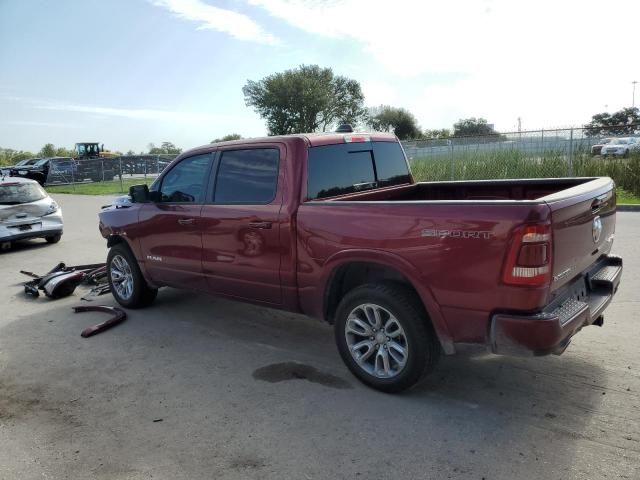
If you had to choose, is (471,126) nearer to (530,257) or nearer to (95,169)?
(95,169)

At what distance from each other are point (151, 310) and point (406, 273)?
3.78 meters

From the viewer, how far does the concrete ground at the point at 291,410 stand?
3.02m

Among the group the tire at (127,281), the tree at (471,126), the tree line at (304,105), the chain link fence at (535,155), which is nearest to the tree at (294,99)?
the tree line at (304,105)

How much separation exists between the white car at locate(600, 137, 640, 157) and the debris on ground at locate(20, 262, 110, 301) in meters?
13.8

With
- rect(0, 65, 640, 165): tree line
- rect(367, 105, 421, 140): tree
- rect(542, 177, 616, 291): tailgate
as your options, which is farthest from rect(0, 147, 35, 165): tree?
rect(542, 177, 616, 291): tailgate

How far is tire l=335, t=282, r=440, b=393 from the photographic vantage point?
142 inches

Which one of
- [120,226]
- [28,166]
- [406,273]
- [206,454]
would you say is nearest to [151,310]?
[120,226]

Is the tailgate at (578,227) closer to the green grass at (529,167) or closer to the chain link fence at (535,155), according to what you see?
the chain link fence at (535,155)

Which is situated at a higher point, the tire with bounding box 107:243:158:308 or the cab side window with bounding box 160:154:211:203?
the cab side window with bounding box 160:154:211:203

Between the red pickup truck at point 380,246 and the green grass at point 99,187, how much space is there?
22698mm

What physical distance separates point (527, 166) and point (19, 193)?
13374 mm

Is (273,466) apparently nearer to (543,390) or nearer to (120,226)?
(543,390)

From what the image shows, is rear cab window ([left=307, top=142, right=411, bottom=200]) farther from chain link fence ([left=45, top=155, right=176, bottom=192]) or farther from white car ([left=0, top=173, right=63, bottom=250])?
chain link fence ([left=45, top=155, right=176, bottom=192])

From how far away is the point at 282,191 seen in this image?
430 cm
